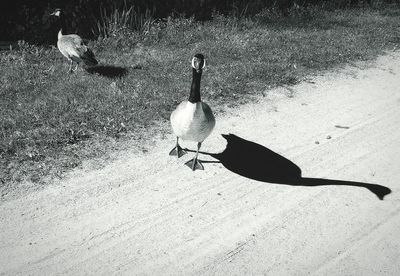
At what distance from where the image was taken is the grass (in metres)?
5.32

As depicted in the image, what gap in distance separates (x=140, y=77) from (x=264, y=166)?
371 cm

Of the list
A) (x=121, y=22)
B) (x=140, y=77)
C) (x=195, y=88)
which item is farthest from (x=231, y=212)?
(x=121, y=22)

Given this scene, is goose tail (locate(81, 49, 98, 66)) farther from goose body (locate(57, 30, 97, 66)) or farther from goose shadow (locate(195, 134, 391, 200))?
goose shadow (locate(195, 134, 391, 200))

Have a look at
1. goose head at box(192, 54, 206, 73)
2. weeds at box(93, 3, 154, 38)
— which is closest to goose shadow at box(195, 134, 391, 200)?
goose head at box(192, 54, 206, 73)

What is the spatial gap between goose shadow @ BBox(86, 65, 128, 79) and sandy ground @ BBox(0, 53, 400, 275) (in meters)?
2.75

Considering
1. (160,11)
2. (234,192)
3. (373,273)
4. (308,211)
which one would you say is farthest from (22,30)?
(373,273)

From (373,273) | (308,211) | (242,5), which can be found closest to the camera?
(373,273)

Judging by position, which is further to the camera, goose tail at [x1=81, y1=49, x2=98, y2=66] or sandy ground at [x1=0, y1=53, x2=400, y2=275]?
goose tail at [x1=81, y1=49, x2=98, y2=66]

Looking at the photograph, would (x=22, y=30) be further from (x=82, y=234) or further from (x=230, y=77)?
(x=82, y=234)

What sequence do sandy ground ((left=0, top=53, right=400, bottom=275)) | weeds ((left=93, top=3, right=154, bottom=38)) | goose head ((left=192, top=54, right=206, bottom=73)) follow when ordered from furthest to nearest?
weeds ((left=93, top=3, right=154, bottom=38))
goose head ((left=192, top=54, right=206, bottom=73))
sandy ground ((left=0, top=53, right=400, bottom=275))

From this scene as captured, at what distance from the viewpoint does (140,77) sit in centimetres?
778

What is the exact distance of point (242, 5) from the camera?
13.1 metres

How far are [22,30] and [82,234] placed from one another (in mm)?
7494

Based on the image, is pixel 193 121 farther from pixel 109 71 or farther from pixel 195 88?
pixel 109 71
